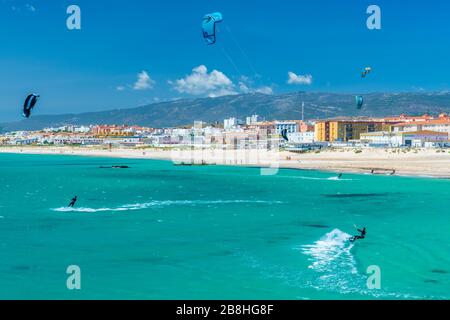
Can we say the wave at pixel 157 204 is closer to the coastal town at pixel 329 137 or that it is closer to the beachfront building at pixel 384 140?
the coastal town at pixel 329 137

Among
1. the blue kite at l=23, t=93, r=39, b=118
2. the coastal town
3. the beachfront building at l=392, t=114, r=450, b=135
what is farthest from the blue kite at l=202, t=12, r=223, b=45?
the beachfront building at l=392, t=114, r=450, b=135

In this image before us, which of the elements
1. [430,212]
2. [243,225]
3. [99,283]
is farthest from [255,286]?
[430,212]

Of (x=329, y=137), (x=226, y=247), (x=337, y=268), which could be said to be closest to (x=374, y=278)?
(x=337, y=268)

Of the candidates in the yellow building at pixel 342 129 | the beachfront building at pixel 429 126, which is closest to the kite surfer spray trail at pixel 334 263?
the beachfront building at pixel 429 126

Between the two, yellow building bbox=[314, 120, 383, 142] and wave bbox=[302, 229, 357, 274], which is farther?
yellow building bbox=[314, 120, 383, 142]

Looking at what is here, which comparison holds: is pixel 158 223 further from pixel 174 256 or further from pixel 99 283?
pixel 99 283

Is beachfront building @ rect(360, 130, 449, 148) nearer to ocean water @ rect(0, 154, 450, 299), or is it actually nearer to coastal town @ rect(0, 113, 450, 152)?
coastal town @ rect(0, 113, 450, 152)
